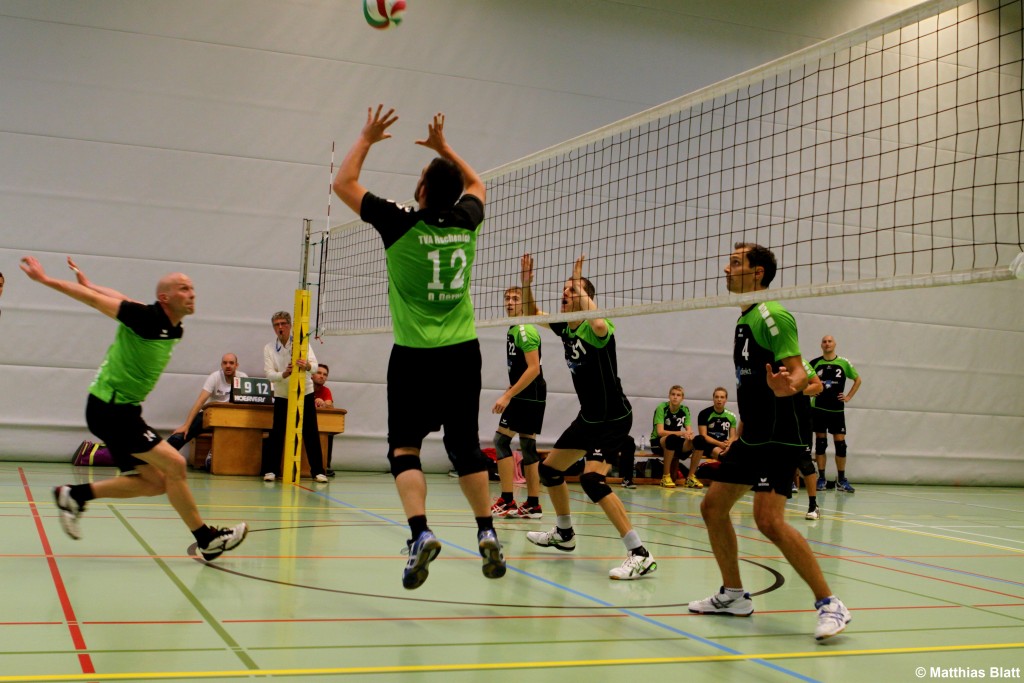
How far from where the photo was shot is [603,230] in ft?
46.3

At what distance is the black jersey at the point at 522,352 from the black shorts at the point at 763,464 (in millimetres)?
3482

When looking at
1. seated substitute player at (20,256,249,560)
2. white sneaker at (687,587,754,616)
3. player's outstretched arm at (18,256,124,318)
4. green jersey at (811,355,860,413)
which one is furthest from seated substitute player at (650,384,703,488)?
player's outstretched arm at (18,256,124,318)

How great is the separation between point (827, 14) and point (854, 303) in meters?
4.87

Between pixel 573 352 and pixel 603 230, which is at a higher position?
pixel 603 230

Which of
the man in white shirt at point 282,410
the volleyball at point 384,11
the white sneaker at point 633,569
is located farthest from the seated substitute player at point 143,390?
the man in white shirt at point 282,410

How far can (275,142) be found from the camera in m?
12.8

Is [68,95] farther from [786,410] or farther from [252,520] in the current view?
[786,410]

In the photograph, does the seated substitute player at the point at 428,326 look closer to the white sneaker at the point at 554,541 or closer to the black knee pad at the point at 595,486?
the black knee pad at the point at 595,486

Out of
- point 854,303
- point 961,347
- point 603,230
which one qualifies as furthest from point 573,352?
point 961,347

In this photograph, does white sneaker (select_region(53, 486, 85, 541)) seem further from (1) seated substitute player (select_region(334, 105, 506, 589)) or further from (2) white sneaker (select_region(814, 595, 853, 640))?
(2) white sneaker (select_region(814, 595, 853, 640))

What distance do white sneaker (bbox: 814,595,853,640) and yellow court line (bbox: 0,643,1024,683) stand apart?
112 mm

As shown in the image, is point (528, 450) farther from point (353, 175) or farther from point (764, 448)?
point (353, 175)

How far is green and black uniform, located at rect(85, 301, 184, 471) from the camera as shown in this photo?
17.5 feet

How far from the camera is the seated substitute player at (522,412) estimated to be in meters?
8.04
